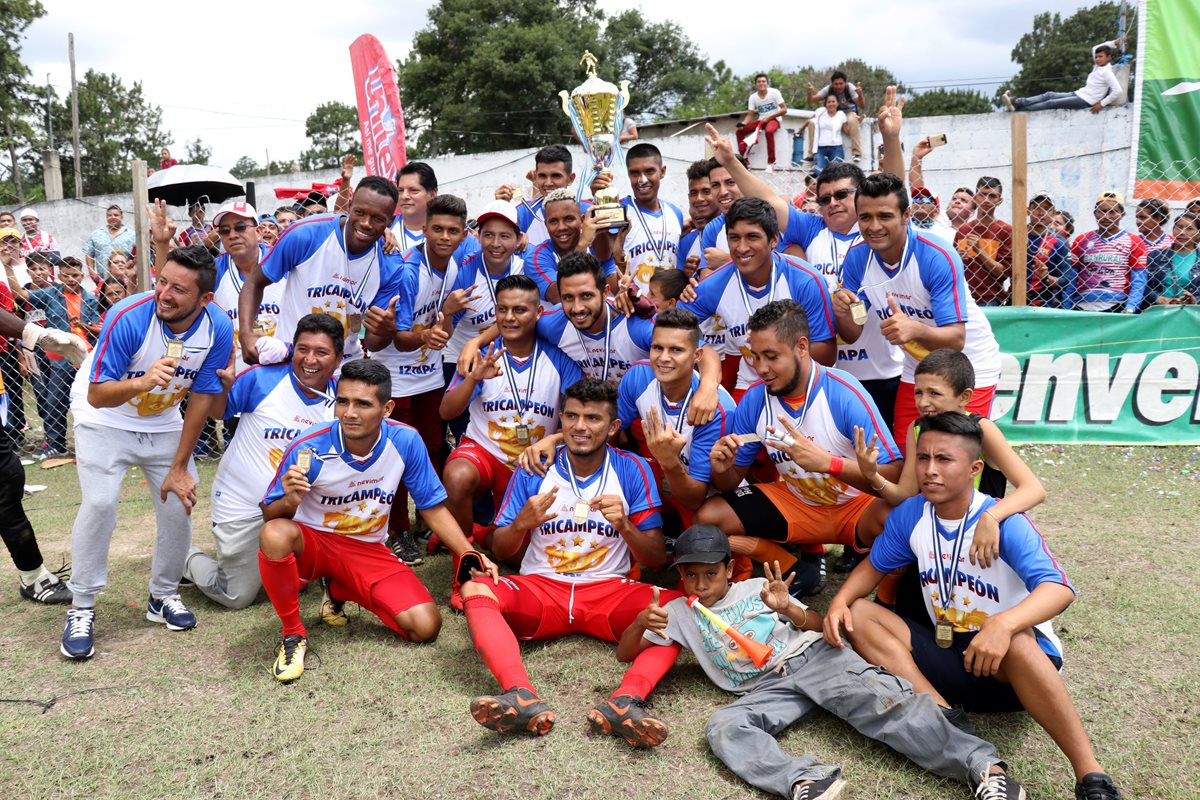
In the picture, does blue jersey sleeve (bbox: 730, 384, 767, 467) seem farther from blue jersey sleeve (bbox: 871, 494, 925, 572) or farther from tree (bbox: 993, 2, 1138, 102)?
tree (bbox: 993, 2, 1138, 102)

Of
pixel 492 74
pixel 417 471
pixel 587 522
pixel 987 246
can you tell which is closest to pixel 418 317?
pixel 417 471

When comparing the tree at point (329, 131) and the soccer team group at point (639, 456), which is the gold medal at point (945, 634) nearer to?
the soccer team group at point (639, 456)

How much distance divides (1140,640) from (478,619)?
325cm

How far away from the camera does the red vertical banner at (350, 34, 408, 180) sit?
10383 millimetres

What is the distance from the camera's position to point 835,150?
621 inches

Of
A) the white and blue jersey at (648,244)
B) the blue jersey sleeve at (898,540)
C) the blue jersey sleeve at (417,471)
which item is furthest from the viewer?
the white and blue jersey at (648,244)

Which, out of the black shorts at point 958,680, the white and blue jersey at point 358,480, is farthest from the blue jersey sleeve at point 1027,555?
the white and blue jersey at point 358,480

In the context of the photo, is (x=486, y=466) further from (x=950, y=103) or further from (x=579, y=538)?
(x=950, y=103)

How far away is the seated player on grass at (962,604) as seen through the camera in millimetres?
3295

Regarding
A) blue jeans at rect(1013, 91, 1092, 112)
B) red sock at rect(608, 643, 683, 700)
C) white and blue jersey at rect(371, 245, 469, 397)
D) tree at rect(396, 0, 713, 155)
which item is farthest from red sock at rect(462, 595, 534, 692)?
tree at rect(396, 0, 713, 155)

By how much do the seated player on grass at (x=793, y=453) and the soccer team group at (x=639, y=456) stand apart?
0.02m

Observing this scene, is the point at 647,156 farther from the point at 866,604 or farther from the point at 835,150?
the point at 835,150

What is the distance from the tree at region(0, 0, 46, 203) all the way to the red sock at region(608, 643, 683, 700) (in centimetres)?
3547

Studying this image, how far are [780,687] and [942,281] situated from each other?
2430 millimetres
